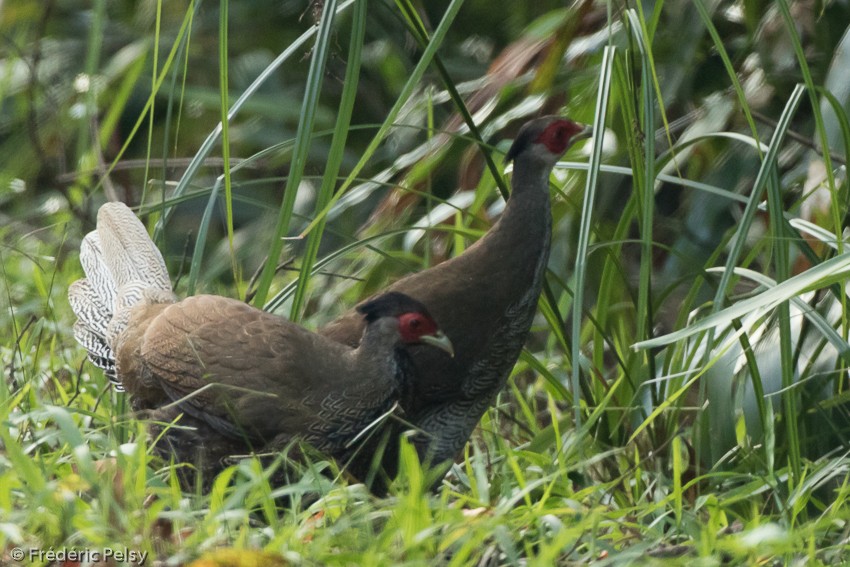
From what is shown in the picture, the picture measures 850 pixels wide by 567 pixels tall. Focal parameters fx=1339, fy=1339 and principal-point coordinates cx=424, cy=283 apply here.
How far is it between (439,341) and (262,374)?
0.41 m

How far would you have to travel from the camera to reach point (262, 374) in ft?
9.91

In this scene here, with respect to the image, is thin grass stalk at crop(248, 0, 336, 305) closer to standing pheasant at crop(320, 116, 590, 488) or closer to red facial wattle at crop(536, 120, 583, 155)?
standing pheasant at crop(320, 116, 590, 488)

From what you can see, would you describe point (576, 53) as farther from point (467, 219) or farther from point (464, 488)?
point (464, 488)

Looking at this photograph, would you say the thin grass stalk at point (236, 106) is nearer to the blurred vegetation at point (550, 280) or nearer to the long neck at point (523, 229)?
the blurred vegetation at point (550, 280)

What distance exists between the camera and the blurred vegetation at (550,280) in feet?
7.19

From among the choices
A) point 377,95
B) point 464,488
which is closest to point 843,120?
A: point 464,488

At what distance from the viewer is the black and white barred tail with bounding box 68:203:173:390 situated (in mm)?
3633

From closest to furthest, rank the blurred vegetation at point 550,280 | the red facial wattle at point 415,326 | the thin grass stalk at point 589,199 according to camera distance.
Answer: the blurred vegetation at point 550,280 < the thin grass stalk at point 589,199 < the red facial wattle at point 415,326

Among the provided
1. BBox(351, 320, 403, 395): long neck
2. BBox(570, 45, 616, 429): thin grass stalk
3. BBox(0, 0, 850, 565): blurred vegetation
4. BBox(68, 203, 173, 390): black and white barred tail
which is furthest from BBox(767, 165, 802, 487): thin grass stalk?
BBox(68, 203, 173, 390): black and white barred tail

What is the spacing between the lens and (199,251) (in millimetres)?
2795

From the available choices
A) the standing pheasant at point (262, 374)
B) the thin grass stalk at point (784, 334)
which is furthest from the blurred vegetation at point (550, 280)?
the standing pheasant at point (262, 374)

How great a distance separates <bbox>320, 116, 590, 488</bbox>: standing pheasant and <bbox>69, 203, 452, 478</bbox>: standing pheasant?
11cm

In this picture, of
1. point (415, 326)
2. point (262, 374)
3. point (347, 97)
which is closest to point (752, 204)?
point (347, 97)

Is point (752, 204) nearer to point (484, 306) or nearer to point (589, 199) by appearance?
point (589, 199)
